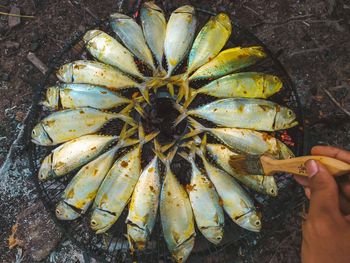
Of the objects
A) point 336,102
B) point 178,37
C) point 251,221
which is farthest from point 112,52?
point 336,102

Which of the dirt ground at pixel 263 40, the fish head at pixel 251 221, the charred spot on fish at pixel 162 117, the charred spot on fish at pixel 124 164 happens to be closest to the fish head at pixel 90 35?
the charred spot on fish at pixel 162 117

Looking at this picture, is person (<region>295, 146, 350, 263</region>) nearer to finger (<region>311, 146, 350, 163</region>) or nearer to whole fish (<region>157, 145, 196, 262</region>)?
finger (<region>311, 146, 350, 163</region>)

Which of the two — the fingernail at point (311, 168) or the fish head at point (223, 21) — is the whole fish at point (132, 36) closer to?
the fish head at point (223, 21)

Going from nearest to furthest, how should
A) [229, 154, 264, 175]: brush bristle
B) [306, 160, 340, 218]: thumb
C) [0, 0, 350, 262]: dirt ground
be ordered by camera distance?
1. [306, 160, 340, 218]: thumb
2. [229, 154, 264, 175]: brush bristle
3. [0, 0, 350, 262]: dirt ground

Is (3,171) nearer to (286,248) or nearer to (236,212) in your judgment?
(236,212)

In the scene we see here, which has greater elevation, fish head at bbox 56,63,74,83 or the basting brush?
fish head at bbox 56,63,74,83

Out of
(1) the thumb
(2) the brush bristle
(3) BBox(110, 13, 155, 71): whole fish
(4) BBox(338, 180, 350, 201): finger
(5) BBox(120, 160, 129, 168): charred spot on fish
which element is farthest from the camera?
(3) BBox(110, 13, 155, 71): whole fish

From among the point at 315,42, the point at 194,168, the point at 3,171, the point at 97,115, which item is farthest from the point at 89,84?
the point at 315,42

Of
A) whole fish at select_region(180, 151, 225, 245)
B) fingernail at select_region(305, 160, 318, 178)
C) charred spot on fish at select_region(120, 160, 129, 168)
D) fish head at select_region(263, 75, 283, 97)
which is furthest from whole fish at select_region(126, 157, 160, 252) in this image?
fingernail at select_region(305, 160, 318, 178)
